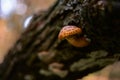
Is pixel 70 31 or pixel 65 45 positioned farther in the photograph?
pixel 65 45

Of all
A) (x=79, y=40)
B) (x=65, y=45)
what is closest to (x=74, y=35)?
(x=79, y=40)

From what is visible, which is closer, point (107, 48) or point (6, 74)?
point (107, 48)

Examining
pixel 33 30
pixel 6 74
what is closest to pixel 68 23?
pixel 33 30

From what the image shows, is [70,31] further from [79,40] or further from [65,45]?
[65,45]

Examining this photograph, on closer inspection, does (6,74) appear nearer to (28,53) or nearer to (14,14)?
(28,53)
